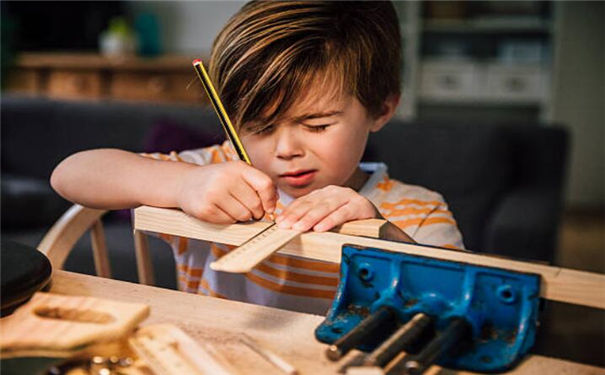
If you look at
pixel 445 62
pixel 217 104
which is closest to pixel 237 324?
pixel 217 104

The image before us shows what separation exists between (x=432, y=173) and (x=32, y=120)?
95 centimetres

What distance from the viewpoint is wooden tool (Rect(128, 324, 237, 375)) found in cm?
34

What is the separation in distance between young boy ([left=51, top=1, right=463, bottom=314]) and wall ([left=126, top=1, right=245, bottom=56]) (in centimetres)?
303

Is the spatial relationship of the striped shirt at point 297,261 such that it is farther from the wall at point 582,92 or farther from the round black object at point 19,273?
the wall at point 582,92

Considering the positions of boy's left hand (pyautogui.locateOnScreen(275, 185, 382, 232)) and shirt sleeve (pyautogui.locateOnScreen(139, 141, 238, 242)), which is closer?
boy's left hand (pyautogui.locateOnScreen(275, 185, 382, 232))

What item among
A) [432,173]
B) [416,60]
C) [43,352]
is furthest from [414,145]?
[416,60]

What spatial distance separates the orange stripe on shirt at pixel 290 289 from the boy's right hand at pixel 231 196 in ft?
0.65

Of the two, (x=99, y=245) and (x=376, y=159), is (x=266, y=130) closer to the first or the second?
(x=99, y=245)

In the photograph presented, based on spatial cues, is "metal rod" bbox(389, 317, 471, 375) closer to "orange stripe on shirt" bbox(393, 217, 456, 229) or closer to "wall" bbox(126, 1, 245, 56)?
"orange stripe on shirt" bbox(393, 217, 456, 229)

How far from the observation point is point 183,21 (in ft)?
11.9

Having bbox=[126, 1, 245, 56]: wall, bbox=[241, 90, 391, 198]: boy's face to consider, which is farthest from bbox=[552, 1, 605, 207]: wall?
bbox=[241, 90, 391, 198]: boy's face

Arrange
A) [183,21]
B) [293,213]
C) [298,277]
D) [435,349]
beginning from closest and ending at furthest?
[435,349], [293,213], [298,277], [183,21]

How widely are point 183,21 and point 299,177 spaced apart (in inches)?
125

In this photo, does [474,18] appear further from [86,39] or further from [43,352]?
[43,352]
